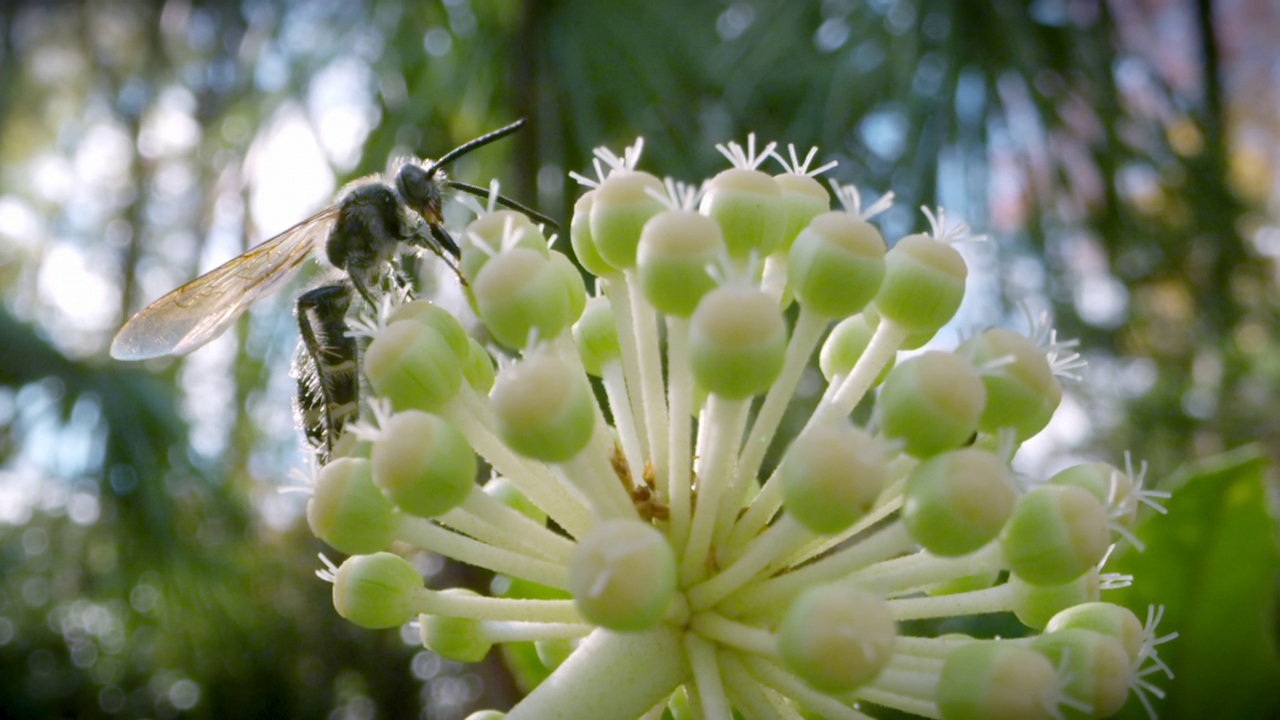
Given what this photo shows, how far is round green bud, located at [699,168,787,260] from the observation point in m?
0.94

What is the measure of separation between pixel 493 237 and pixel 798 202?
12.0 inches

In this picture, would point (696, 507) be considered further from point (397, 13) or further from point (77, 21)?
point (77, 21)

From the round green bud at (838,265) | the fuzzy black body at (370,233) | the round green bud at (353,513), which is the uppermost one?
the fuzzy black body at (370,233)

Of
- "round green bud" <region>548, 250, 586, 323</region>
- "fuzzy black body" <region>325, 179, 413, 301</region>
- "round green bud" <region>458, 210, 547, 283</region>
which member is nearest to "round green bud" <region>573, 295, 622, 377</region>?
"round green bud" <region>548, 250, 586, 323</region>

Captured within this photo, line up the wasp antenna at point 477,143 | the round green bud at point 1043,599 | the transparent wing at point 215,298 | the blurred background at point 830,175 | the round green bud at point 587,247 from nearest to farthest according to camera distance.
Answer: the round green bud at point 1043,599
the round green bud at point 587,247
the wasp antenna at point 477,143
the transparent wing at point 215,298
the blurred background at point 830,175

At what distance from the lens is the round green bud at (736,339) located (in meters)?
0.77

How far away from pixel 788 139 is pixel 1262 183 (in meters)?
4.60

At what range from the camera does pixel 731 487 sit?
3.09ft

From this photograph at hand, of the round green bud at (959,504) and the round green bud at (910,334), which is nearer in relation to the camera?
the round green bud at (959,504)

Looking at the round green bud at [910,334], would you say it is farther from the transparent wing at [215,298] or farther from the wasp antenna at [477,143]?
the transparent wing at [215,298]

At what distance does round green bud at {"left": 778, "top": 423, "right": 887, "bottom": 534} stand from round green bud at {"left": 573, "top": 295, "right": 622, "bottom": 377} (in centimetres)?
38

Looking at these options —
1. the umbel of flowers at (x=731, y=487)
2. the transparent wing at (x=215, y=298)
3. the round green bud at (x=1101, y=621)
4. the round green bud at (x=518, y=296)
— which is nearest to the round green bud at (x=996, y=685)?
the umbel of flowers at (x=731, y=487)

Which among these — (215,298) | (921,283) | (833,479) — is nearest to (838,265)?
(921,283)

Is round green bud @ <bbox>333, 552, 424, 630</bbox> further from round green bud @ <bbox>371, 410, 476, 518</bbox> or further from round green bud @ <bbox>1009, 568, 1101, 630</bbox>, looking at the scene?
round green bud @ <bbox>1009, 568, 1101, 630</bbox>
